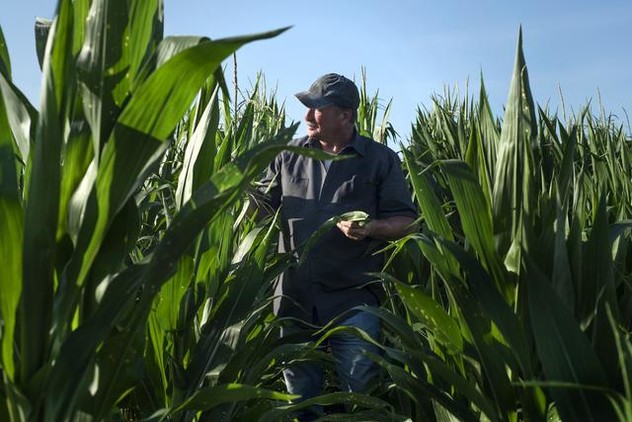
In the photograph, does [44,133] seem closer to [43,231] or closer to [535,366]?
[43,231]

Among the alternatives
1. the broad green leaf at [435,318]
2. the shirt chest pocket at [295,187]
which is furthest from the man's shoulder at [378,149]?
the broad green leaf at [435,318]

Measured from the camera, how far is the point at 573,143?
160 centimetres

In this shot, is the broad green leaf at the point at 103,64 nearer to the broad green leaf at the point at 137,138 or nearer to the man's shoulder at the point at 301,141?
the broad green leaf at the point at 137,138

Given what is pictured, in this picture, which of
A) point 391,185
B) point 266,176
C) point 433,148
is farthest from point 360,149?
point 433,148

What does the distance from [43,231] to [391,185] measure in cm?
185

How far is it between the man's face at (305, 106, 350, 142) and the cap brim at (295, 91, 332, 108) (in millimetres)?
18

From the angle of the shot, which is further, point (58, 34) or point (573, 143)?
point (573, 143)

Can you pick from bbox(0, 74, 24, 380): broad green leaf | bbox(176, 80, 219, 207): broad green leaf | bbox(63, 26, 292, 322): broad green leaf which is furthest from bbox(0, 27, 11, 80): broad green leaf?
bbox(176, 80, 219, 207): broad green leaf

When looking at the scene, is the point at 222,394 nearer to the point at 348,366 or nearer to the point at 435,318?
the point at 435,318

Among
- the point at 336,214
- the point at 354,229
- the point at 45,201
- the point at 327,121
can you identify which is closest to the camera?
the point at 45,201

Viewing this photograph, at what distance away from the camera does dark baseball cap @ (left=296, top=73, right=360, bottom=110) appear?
2883 mm

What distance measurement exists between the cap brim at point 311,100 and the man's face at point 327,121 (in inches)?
0.7

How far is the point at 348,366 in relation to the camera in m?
2.72

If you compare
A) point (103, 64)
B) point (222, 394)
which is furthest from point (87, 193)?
point (222, 394)
